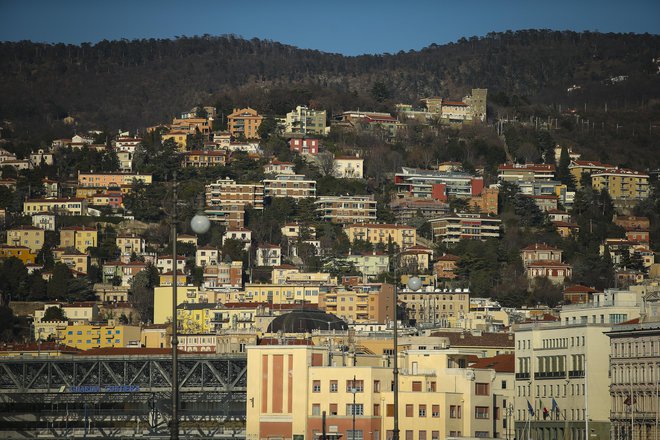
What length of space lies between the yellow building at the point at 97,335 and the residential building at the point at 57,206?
1418 inches

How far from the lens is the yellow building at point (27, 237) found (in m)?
177

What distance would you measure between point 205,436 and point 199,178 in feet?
329

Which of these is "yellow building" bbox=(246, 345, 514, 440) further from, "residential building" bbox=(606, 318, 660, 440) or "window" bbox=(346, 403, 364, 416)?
"residential building" bbox=(606, 318, 660, 440)

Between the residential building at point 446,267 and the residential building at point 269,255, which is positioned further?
the residential building at point 269,255

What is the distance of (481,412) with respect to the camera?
6975 cm

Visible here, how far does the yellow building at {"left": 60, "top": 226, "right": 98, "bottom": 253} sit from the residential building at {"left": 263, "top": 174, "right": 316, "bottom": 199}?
23.6 metres

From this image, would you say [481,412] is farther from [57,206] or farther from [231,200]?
[57,206]

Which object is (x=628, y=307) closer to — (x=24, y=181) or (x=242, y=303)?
(x=242, y=303)

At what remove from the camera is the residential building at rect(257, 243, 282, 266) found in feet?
574

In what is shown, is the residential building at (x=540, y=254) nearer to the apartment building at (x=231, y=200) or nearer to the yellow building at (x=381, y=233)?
the yellow building at (x=381, y=233)

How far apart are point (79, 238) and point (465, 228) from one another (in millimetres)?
36502

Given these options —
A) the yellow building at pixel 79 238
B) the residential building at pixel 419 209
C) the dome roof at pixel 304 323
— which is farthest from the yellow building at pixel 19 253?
the dome roof at pixel 304 323

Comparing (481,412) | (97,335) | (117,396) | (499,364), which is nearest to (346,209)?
(97,335)

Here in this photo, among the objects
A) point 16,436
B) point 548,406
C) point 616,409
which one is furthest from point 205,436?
point 616,409
